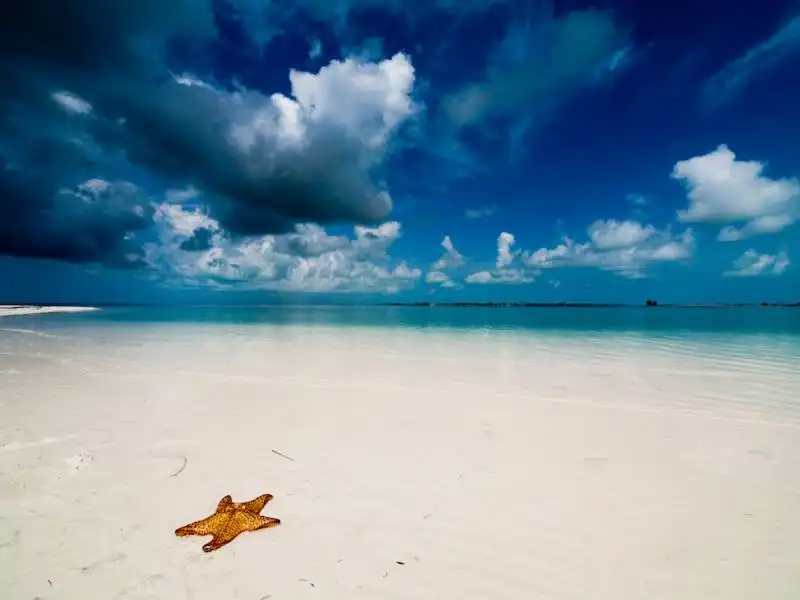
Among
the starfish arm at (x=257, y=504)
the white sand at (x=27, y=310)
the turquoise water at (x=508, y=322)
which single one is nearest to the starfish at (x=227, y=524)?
the starfish arm at (x=257, y=504)

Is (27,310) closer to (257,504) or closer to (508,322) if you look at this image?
(508,322)

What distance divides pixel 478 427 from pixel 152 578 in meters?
5.01

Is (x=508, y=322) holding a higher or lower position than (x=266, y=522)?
higher

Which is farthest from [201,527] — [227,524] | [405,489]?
[405,489]

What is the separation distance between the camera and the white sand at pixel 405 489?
3.11 metres

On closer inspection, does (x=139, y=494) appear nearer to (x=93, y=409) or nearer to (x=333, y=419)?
(x=333, y=419)

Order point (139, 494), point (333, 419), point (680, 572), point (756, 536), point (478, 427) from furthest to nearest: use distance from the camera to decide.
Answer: point (333, 419) → point (478, 427) → point (139, 494) → point (756, 536) → point (680, 572)

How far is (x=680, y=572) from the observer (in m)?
3.23

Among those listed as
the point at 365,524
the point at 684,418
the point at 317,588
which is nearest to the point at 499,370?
the point at 684,418

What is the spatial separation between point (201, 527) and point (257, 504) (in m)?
0.56

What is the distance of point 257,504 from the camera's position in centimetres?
392

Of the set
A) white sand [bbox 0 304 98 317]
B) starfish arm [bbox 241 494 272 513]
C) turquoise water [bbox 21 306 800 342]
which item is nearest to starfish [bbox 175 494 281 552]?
starfish arm [bbox 241 494 272 513]

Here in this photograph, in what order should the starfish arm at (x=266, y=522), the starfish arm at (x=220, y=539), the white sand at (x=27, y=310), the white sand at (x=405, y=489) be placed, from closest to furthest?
the white sand at (x=405, y=489) → the starfish arm at (x=220, y=539) → the starfish arm at (x=266, y=522) → the white sand at (x=27, y=310)

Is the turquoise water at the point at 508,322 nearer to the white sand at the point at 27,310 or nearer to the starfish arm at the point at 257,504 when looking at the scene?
the white sand at the point at 27,310
